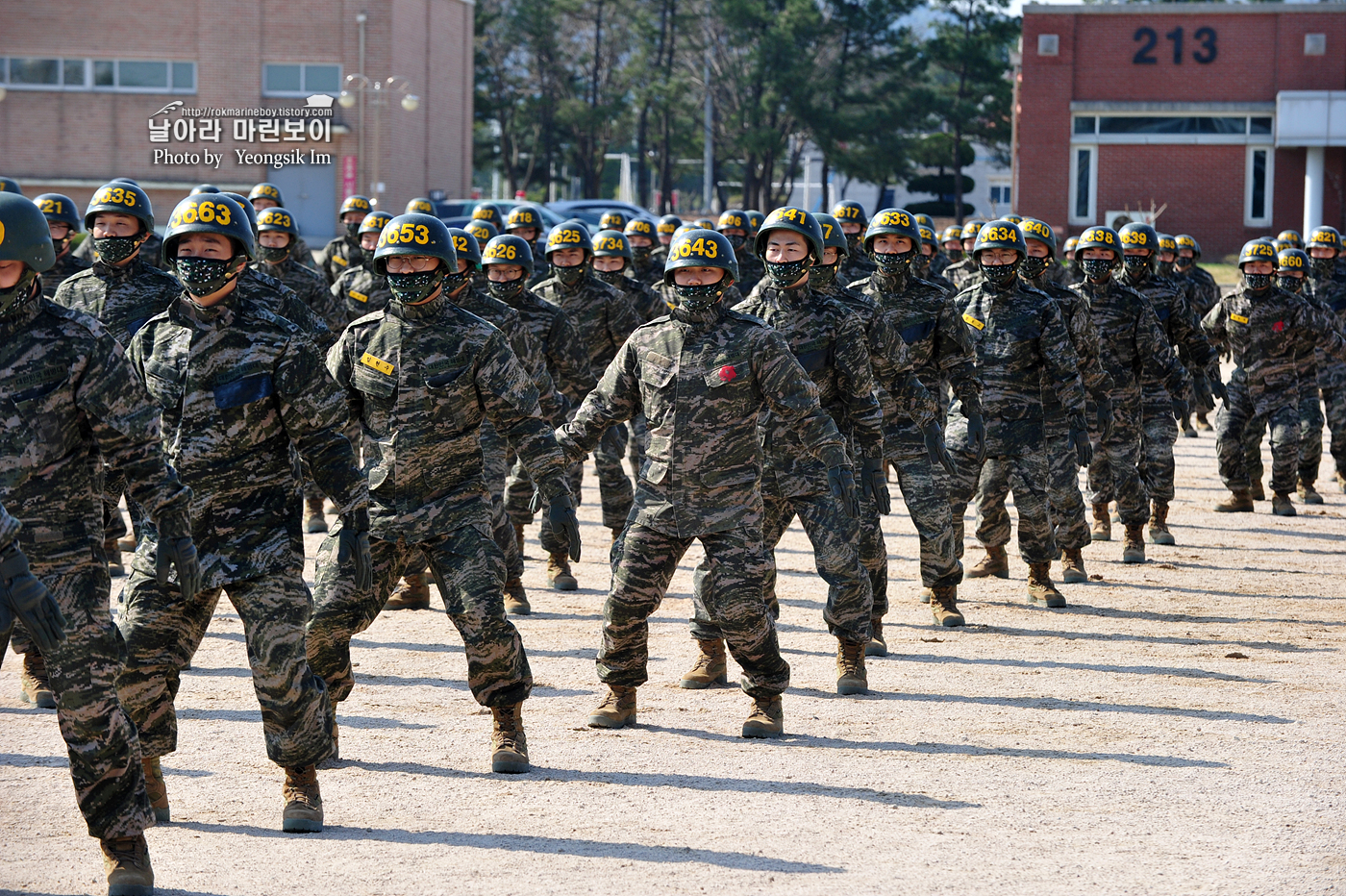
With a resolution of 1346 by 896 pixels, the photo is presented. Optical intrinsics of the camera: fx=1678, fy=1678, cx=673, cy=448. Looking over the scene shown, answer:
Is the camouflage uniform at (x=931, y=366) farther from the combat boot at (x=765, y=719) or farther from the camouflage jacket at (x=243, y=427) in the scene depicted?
the camouflage jacket at (x=243, y=427)

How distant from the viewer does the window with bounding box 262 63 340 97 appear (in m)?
55.5

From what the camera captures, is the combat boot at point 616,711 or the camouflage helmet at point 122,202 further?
the camouflage helmet at point 122,202

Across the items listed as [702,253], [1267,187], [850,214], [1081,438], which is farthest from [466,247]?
[1267,187]

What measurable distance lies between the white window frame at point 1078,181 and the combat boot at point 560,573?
4261cm

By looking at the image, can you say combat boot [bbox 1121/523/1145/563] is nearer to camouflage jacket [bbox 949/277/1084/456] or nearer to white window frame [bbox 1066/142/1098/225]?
camouflage jacket [bbox 949/277/1084/456]

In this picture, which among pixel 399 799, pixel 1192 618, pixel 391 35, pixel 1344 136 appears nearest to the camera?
pixel 399 799

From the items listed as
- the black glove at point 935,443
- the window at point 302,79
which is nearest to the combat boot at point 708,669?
the black glove at point 935,443

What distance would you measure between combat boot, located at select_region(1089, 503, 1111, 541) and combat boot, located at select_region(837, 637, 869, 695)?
5.96m

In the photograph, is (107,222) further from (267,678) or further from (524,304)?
(267,678)

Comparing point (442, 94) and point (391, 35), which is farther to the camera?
point (442, 94)

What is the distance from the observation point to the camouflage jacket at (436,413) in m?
7.27

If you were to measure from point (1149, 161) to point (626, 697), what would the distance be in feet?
155

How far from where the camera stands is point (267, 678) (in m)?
6.42

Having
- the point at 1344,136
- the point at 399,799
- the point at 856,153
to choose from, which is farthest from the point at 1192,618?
the point at 856,153
